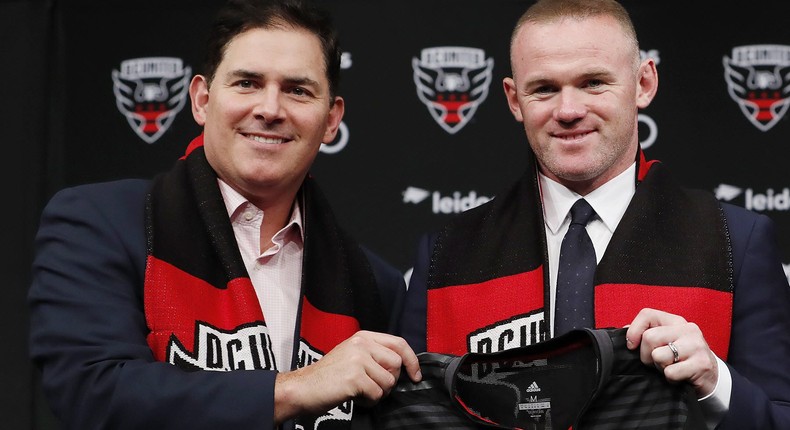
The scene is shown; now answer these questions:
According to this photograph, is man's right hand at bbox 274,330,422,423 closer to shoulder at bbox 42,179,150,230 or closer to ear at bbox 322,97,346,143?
shoulder at bbox 42,179,150,230

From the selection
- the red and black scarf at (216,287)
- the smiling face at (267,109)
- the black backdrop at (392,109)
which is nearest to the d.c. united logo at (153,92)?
the black backdrop at (392,109)

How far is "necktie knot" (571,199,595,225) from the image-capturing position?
90.3 inches

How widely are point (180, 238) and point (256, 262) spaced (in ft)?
0.56

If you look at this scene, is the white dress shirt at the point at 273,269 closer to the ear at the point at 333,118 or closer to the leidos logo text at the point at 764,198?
the ear at the point at 333,118

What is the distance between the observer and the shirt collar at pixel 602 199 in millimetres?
2318

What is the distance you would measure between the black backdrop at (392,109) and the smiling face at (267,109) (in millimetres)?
922

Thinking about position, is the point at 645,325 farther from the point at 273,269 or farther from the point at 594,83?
the point at 273,269

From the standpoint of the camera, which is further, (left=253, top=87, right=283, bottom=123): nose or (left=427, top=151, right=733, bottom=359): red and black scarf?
(left=253, top=87, right=283, bottom=123): nose

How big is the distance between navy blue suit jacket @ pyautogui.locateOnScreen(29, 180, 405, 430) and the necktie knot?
63cm

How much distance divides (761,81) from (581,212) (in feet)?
4.10

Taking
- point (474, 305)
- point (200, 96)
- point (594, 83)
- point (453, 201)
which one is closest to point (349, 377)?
point (474, 305)

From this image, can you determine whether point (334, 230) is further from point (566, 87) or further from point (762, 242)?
point (762, 242)

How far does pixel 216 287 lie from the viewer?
235cm

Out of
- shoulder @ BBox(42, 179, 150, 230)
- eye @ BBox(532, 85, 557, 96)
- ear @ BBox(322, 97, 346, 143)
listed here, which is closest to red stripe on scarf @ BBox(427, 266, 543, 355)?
eye @ BBox(532, 85, 557, 96)
